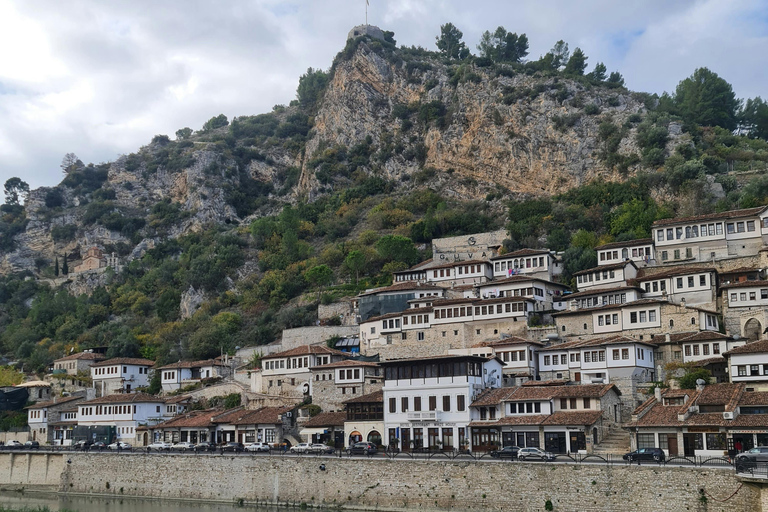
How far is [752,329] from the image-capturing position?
5359cm

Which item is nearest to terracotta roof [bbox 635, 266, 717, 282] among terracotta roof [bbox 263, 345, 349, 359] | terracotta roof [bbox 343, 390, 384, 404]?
terracotta roof [bbox 343, 390, 384, 404]

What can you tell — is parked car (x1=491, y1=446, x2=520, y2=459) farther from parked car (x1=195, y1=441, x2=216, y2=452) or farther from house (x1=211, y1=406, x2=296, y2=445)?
parked car (x1=195, y1=441, x2=216, y2=452)

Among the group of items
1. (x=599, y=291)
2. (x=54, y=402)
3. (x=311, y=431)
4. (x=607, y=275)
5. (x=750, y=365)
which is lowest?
(x=311, y=431)

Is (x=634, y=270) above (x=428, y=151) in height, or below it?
below

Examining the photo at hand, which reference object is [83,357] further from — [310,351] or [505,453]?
[505,453]

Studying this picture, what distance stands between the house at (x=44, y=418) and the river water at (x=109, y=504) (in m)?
13.6

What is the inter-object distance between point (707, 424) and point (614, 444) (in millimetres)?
5558

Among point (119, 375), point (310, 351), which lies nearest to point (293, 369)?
point (310, 351)

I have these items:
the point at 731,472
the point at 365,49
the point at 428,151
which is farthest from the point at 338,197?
the point at 731,472

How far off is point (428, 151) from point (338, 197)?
595 inches

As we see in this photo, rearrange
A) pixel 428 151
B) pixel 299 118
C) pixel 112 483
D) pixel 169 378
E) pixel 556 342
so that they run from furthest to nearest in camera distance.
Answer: pixel 299 118 < pixel 428 151 < pixel 169 378 < pixel 556 342 < pixel 112 483

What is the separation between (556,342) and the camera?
193 feet

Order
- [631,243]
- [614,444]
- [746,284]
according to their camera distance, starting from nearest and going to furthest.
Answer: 1. [614,444]
2. [746,284]
3. [631,243]

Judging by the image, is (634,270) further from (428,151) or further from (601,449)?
(428,151)
